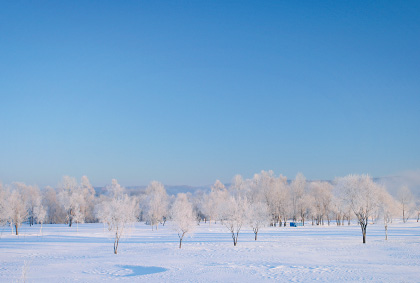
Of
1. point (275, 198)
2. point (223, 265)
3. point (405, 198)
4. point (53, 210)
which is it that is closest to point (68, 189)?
point (53, 210)

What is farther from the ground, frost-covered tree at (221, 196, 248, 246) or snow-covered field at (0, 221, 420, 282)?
frost-covered tree at (221, 196, 248, 246)

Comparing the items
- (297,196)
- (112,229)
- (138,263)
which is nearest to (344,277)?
(138,263)

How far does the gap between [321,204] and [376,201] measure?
1914 inches

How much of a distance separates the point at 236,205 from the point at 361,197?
1662cm

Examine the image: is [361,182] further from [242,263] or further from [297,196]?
[297,196]

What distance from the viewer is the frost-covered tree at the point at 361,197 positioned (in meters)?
42.1

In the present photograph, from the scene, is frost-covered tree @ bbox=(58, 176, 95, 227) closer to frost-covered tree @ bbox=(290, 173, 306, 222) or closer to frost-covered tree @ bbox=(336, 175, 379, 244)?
frost-covered tree @ bbox=(290, 173, 306, 222)

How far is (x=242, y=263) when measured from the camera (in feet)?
86.1

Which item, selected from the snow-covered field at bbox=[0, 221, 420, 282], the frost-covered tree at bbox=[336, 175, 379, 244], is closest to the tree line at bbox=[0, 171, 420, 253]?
the frost-covered tree at bbox=[336, 175, 379, 244]

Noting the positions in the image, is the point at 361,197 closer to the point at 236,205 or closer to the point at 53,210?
the point at 236,205

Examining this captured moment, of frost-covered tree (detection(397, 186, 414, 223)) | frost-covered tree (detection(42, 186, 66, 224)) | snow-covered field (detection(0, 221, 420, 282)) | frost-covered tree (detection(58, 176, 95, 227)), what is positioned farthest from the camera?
frost-covered tree (detection(397, 186, 414, 223))

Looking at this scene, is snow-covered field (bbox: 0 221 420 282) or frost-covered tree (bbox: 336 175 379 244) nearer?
snow-covered field (bbox: 0 221 420 282)

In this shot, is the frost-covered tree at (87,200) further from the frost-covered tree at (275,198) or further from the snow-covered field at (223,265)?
the snow-covered field at (223,265)

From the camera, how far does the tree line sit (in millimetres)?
41844
